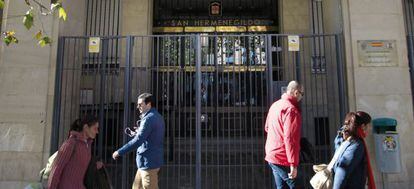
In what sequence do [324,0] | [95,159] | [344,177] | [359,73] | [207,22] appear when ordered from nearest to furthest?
1. [344,177]
2. [95,159]
3. [359,73]
4. [324,0]
5. [207,22]

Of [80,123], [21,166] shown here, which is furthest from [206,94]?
[80,123]

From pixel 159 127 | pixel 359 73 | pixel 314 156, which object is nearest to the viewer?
pixel 159 127

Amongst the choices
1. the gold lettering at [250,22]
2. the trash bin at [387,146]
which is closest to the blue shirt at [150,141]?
the trash bin at [387,146]

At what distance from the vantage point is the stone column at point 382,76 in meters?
6.64

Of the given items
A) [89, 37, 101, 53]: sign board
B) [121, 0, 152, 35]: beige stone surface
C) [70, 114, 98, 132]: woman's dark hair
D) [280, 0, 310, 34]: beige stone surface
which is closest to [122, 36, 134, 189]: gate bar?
[89, 37, 101, 53]: sign board

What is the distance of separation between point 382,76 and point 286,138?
339 cm

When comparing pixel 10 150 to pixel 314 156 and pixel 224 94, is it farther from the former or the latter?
pixel 314 156

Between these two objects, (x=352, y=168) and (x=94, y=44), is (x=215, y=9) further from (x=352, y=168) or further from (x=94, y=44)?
(x=352, y=168)

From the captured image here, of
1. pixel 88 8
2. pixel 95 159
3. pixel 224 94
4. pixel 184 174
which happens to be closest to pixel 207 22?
pixel 88 8

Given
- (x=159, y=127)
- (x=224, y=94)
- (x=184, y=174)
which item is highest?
(x=224, y=94)

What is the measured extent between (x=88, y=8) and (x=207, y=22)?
3358 millimetres

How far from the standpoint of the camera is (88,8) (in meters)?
9.74

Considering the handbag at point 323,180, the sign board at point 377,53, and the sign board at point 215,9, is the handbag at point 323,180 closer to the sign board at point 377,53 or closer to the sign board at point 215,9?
the sign board at point 377,53

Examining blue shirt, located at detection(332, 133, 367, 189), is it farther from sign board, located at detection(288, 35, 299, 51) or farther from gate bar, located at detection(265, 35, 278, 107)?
sign board, located at detection(288, 35, 299, 51)
